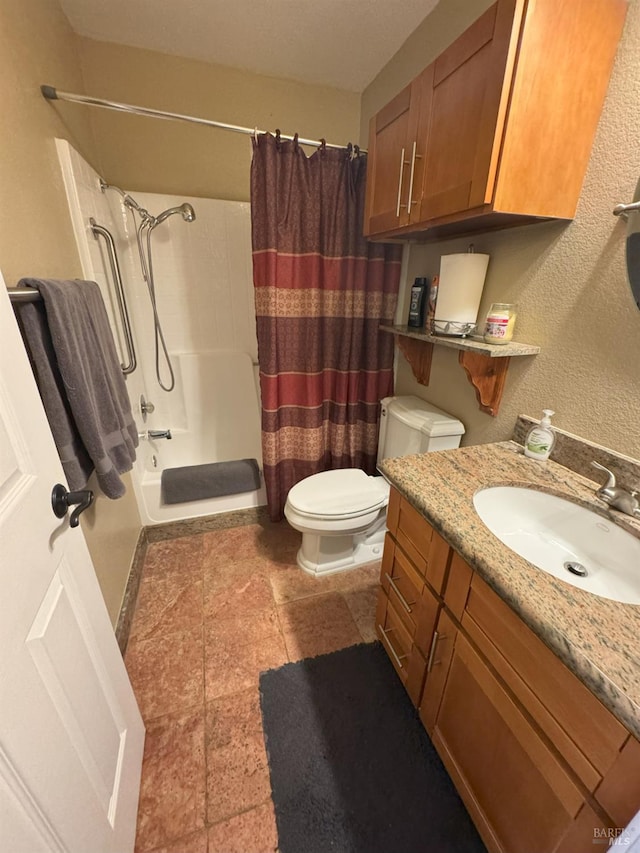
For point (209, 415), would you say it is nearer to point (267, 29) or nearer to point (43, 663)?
point (43, 663)

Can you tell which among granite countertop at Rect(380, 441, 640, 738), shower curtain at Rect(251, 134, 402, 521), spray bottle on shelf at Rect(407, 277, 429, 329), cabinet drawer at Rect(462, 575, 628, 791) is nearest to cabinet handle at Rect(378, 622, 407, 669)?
cabinet drawer at Rect(462, 575, 628, 791)

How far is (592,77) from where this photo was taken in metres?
0.86

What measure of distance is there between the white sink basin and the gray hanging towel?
1.12 meters

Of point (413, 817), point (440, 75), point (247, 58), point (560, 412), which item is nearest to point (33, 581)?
point (413, 817)

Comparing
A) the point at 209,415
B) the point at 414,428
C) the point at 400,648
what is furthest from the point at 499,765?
the point at 209,415

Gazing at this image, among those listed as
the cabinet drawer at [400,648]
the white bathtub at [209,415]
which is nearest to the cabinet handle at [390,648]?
the cabinet drawer at [400,648]

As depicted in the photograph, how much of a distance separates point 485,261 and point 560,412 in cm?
58

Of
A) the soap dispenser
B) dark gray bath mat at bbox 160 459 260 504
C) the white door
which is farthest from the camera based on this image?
dark gray bath mat at bbox 160 459 260 504

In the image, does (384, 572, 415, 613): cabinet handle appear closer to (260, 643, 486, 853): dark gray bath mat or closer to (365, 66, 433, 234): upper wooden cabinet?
(260, 643, 486, 853): dark gray bath mat

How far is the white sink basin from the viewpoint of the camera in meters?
0.79

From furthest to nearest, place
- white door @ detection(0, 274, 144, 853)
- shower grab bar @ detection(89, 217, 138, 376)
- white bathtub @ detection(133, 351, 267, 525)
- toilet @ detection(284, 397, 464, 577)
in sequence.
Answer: white bathtub @ detection(133, 351, 267, 525) < shower grab bar @ detection(89, 217, 138, 376) < toilet @ detection(284, 397, 464, 577) < white door @ detection(0, 274, 144, 853)

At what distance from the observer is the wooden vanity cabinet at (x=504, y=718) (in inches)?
21.2

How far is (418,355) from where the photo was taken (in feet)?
5.62

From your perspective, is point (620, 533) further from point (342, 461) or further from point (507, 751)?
point (342, 461)
